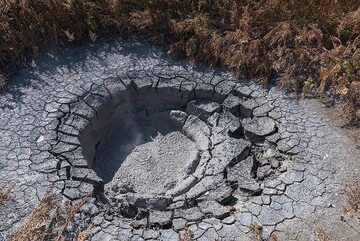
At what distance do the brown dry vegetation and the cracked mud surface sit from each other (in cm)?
23

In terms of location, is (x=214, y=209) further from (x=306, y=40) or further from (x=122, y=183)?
(x=306, y=40)

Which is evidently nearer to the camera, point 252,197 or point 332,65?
point 252,197

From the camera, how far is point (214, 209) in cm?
418

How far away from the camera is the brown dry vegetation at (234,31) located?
5.27 metres

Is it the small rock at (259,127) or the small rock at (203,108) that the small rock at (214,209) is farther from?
the small rock at (203,108)

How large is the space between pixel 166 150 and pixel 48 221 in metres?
1.72

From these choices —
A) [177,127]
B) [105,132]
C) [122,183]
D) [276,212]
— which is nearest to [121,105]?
[105,132]

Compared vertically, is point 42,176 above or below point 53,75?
below

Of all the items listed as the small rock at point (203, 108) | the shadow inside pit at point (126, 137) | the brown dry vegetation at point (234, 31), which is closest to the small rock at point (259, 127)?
the small rock at point (203, 108)

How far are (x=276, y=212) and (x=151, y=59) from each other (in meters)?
2.48

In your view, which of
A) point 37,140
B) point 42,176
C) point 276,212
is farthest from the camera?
point 37,140

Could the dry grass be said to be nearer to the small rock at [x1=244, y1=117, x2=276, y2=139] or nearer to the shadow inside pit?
the shadow inside pit

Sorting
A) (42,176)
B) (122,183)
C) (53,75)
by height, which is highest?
(53,75)

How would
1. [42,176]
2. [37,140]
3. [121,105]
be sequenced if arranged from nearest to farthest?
[42,176]
[37,140]
[121,105]
